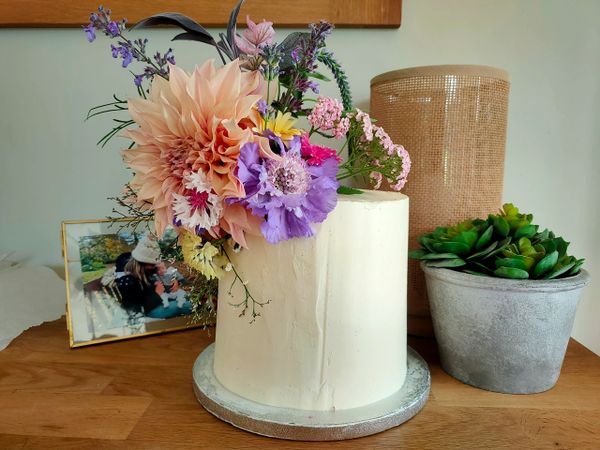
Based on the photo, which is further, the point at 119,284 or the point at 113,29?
the point at 119,284

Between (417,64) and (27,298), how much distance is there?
2.85ft

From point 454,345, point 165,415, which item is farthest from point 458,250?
point 165,415

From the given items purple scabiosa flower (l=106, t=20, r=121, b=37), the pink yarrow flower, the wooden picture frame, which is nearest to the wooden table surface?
the pink yarrow flower

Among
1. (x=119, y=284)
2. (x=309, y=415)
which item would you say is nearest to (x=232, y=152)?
(x=309, y=415)

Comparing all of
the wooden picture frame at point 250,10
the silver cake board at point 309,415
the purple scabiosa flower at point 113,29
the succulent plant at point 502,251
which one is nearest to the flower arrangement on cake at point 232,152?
the purple scabiosa flower at point 113,29

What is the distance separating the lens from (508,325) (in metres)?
0.52

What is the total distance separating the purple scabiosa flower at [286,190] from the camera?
413 mm

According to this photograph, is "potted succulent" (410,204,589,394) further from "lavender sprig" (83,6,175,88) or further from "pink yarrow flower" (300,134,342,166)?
"lavender sprig" (83,6,175,88)

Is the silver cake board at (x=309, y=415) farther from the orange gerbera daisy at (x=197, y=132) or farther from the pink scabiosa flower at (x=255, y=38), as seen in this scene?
the pink scabiosa flower at (x=255, y=38)

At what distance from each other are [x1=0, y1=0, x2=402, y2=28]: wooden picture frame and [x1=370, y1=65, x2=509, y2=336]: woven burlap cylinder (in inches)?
7.3

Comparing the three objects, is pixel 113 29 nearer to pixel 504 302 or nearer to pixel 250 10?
pixel 250 10

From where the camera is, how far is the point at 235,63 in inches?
16.8

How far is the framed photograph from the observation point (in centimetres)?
68

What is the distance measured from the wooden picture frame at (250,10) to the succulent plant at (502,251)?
0.45 meters
